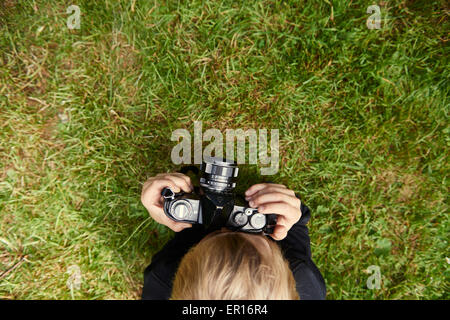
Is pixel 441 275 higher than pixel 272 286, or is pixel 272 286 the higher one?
pixel 272 286

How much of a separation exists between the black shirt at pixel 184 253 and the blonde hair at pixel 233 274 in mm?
258

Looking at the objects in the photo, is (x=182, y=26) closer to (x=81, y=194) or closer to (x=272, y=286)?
(x=81, y=194)

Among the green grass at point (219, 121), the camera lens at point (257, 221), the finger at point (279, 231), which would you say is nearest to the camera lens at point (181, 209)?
the camera lens at point (257, 221)

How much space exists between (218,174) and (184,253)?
0.46 meters

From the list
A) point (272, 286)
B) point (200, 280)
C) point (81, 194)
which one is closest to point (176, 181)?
point (200, 280)

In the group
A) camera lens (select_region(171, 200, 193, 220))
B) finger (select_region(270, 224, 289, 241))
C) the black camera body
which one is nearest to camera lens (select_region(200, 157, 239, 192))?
the black camera body

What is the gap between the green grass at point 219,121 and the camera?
169cm

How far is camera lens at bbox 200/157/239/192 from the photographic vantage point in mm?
1197

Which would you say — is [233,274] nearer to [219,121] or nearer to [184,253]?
[184,253]

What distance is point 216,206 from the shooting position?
1168 millimetres

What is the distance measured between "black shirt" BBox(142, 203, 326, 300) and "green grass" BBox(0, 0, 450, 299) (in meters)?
0.32
